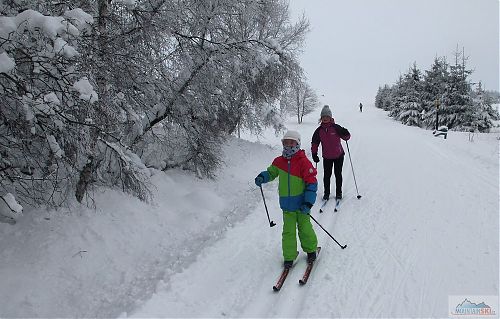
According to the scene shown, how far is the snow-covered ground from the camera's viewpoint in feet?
14.7

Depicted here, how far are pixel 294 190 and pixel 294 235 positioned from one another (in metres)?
0.68

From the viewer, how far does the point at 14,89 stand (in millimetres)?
3824

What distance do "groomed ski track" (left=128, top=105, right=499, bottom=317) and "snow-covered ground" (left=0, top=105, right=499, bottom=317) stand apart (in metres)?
0.02

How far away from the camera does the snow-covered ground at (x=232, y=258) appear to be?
4477mm

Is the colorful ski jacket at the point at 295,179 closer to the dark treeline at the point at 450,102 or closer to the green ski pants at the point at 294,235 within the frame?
the green ski pants at the point at 294,235

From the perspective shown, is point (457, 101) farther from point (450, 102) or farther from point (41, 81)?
point (41, 81)

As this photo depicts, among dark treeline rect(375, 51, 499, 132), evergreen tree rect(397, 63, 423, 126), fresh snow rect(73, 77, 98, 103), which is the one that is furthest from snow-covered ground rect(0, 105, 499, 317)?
evergreen tree rect(397, 63, 423, 126)

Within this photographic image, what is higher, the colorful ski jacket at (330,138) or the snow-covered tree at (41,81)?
the snow-covered tree at (41,81)

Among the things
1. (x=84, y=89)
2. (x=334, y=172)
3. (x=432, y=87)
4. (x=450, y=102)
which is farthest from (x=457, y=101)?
(x=84, y=89)

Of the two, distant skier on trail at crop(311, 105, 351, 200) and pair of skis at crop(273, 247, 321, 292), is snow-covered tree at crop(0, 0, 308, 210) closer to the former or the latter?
distant skier on trail at crop(311, 105, 351, 200)

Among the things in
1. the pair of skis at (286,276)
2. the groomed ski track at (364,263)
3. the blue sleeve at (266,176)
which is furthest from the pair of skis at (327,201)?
the blue sleeve at (266,176)

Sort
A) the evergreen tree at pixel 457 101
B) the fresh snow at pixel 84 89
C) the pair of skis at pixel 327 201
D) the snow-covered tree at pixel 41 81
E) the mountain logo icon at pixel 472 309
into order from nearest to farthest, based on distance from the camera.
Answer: the snow-covered tree at pixel 41 81, the fresh snow at pixel 84 89, the mountain logo icon at pixel 472 309, the pair of skis at pixel 327 201, the evergreen tree at pixel 457 101

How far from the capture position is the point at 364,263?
17.6 feet

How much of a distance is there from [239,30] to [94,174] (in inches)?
233
